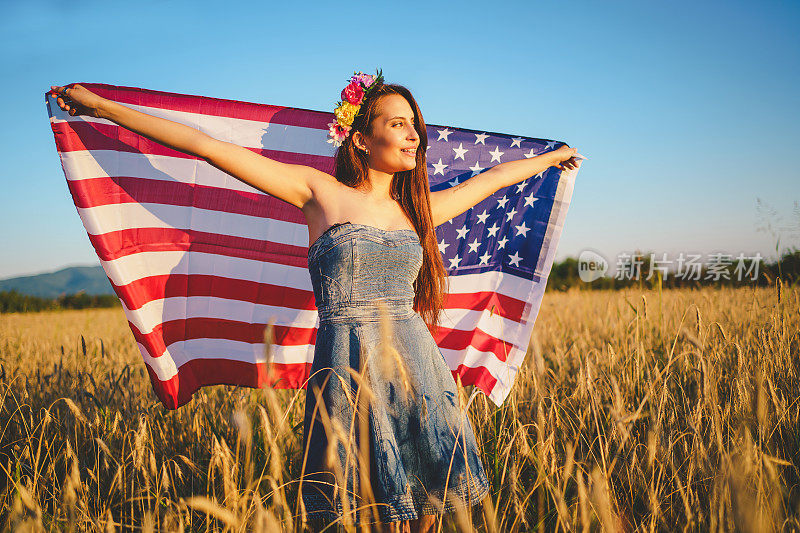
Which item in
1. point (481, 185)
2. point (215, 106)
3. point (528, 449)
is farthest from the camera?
point (215, 106)

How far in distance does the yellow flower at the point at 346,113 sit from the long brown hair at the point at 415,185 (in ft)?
0.09

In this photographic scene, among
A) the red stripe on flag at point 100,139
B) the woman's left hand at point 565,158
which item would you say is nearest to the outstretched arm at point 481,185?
the woman's left hand at point 565,158

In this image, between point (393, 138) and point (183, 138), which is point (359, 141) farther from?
point (183, 138)

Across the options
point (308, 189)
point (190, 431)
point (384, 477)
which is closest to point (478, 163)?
point (308, 189)

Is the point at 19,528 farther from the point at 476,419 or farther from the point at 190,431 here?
the point at 476,419

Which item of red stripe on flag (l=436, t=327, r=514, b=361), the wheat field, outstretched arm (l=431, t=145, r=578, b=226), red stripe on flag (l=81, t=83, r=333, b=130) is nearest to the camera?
the wheat field

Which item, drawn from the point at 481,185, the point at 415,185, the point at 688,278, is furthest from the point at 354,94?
the point at 688,278

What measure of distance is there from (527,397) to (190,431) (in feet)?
7.67

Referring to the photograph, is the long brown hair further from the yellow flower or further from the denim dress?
the denim dress

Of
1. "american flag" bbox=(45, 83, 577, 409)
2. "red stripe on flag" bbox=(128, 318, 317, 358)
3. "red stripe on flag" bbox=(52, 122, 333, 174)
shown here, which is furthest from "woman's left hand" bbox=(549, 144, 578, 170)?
"red stripe on flag" bbox=(52, 122, 333, 174)

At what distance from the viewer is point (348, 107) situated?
8.25 ft

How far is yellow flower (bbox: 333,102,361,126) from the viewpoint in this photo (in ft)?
8.25

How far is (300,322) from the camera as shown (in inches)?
127

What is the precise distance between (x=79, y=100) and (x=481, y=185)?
2063 millimetres
